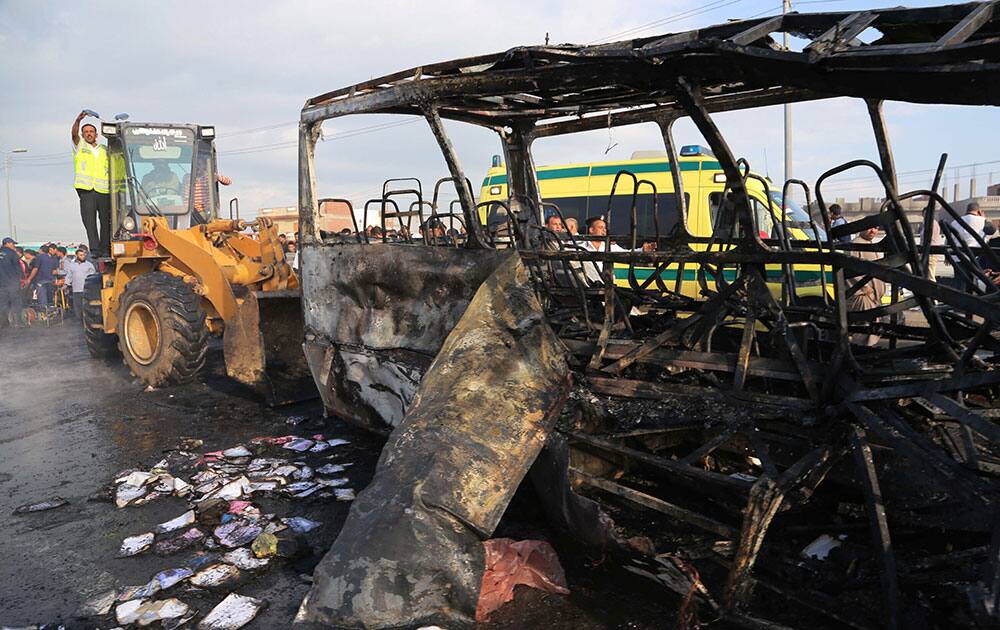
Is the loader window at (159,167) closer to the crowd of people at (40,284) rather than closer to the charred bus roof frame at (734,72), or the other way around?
the charred bus roof frame at (734,72)

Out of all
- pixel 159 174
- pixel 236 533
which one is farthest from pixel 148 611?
pixel 159 174

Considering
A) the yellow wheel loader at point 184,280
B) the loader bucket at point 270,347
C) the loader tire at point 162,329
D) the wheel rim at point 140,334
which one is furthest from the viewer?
the wheel rim at point 140,334

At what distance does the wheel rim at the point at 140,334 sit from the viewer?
682 centimetres

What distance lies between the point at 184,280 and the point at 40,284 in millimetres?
10201

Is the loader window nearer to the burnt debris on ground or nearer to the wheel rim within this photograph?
the wheel rim

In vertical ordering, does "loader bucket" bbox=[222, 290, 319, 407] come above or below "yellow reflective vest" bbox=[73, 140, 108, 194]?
below

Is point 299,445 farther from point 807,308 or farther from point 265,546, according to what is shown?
point 807,308

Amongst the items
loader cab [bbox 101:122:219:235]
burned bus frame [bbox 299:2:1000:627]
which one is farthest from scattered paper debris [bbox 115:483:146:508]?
loader cab [bbox 101:122:219:235]

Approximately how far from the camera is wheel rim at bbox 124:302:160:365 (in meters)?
6.82

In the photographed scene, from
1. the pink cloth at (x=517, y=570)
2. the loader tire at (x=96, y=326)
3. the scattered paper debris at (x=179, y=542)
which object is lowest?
the scattered paper debris at (x=179, y=542)

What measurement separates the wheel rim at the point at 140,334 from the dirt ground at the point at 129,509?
1.24 feet

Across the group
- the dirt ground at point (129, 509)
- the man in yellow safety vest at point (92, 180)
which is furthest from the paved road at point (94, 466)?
the man in yellow safety vest at point (92, 180)

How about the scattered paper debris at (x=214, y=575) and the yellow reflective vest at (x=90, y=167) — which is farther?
the yellow reflective vest at (x=90, y=167)

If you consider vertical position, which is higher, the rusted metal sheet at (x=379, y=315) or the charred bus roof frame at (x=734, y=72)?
the charred bus roof frame at (x=734, y=72)
